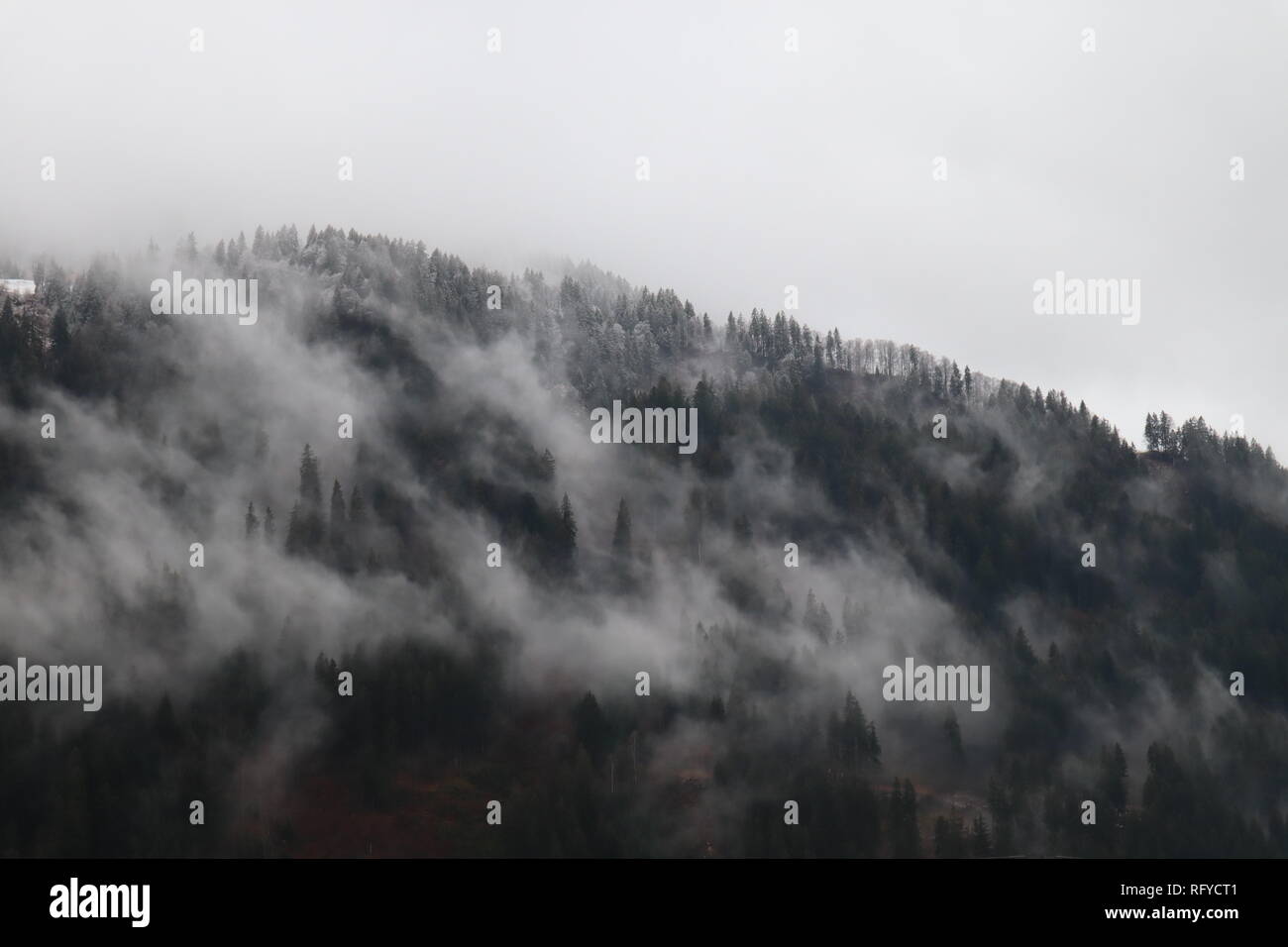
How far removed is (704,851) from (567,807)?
22446 mm

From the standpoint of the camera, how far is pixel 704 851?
197 metres
